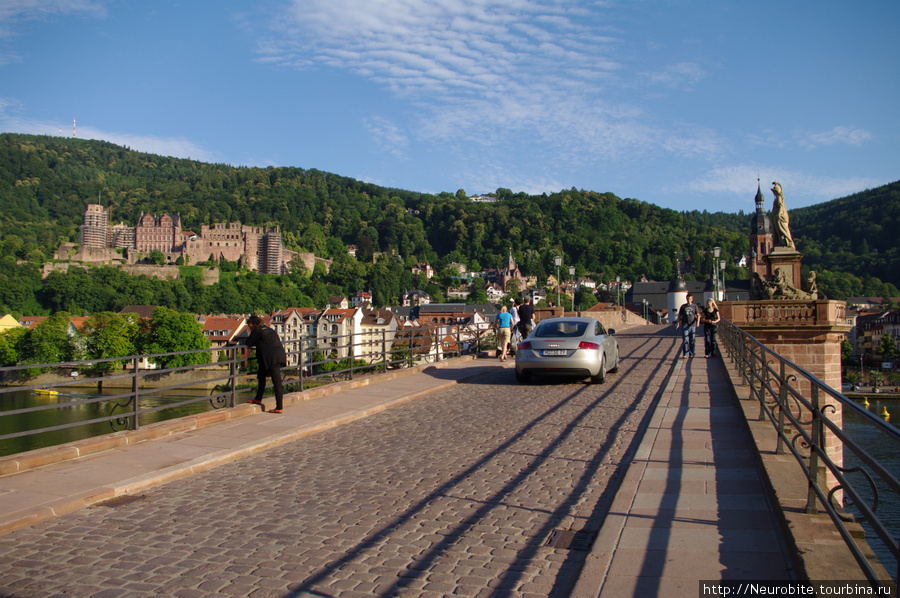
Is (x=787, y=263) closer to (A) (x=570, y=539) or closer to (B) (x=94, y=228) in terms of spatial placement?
(A) (x=570, y=539)

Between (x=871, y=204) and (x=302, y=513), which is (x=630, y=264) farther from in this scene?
(x=302, y=513)

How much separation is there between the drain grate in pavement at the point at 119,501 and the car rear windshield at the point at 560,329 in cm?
957

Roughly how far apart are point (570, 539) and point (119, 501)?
4.03m

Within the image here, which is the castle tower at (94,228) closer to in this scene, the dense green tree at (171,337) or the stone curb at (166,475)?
the dense green tree at (171,337)

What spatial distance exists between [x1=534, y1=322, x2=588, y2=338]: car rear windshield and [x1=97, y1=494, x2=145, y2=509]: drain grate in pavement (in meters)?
9.57

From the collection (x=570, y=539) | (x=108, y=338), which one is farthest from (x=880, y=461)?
(x=108, y=338)

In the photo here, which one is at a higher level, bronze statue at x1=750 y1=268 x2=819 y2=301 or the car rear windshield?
bronze statue at x1=750 y1=268 x2=819 y2=301

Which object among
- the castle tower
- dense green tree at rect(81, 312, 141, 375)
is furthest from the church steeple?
the castle tower

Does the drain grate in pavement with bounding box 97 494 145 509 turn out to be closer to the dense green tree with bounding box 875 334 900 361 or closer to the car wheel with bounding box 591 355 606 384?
the car wheel with bounding box 591 355 606 384

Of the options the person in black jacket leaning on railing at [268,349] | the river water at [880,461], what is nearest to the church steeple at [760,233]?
the river water at [880,461]

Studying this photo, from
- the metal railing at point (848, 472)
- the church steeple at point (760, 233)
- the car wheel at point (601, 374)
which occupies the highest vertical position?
the church steeple at point (760, 233)

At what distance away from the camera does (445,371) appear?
17.3 m

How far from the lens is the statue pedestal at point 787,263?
30031mm

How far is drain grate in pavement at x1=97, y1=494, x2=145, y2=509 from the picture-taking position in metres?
A: 5.92
